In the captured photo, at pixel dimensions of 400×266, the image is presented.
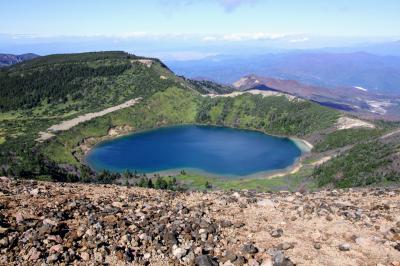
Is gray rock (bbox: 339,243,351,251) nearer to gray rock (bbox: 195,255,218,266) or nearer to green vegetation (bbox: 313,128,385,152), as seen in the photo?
gray rock (bbox: 195,255,218,266)

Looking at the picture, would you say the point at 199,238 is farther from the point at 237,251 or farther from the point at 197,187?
the point at 197,187

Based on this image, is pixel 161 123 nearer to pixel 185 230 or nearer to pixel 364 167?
pixel 364 167

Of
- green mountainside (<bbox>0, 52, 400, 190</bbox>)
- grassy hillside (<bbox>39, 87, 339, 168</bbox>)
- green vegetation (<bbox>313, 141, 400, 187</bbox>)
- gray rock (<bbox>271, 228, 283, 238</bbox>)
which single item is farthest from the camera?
grassy hillside (<bbox>39, 87, 339, 168</bbox>)

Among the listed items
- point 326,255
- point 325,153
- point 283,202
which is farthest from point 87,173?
point 326,255

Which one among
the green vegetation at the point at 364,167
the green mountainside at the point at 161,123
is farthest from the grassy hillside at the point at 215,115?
the green vegetation at the point at 364,167

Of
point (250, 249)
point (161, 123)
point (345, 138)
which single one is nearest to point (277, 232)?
point (250, 249)

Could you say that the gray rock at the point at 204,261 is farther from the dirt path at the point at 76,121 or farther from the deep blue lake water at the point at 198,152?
the dirt path at the point at 76,121

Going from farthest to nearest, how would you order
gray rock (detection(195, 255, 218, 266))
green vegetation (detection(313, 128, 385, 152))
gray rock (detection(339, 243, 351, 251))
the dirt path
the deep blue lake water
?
the dirt path → green vegetation (detection(313, 128, 385, 152)) → the deep blue lake water → gray rock (detection(339, 243, 351, 251)) → gray rock (detection(195, 255, 218, 266))

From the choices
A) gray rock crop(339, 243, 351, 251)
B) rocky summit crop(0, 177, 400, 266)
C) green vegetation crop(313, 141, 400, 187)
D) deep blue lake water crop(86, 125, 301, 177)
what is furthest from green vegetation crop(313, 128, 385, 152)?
gray rock crop(339, 243, 351, 251)
